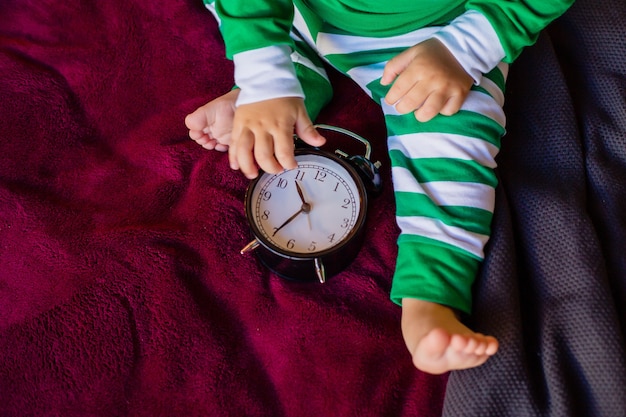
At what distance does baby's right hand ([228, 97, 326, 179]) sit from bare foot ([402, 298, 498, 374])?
219 millimetres

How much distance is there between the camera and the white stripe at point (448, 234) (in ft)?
2.35

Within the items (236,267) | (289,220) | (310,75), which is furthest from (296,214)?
(310,75)

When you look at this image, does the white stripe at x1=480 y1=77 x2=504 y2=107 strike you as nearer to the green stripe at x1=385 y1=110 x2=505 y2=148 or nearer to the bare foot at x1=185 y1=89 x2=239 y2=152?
the green stripe at x1=385 y1=110 x2=505 y2=148

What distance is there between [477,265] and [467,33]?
275 millimetres

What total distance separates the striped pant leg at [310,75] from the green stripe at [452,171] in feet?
0.64

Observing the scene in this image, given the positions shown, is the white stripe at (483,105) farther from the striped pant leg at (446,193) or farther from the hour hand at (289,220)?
the hour hand at (289,220)

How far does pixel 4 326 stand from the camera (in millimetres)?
788

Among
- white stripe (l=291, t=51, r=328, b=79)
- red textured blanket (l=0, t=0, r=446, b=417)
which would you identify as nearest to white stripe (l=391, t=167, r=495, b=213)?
red textured blanket (l=0, t=0, r=446, b=417)

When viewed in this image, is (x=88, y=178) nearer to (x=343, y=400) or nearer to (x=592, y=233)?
(x=343, y=400)

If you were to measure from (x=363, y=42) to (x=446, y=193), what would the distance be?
25 centimetres

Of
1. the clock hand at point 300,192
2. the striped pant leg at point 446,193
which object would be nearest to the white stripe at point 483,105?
the striped pant leg at point 446,193

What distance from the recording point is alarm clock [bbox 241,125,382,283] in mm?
746

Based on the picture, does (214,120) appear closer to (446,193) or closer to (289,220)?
(289,220)

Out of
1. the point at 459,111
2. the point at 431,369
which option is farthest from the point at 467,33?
the point at 431,369
